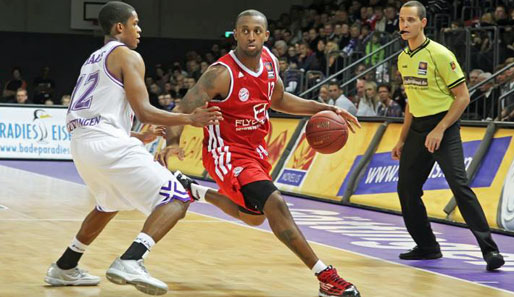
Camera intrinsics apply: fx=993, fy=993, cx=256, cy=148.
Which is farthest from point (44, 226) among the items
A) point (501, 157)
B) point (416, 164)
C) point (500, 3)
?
point (500, 3)

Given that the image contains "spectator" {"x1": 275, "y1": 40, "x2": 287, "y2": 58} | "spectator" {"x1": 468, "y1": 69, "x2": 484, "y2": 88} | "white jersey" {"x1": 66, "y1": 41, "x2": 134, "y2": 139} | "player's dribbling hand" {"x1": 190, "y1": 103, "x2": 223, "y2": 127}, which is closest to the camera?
"player's dribbling hand" {"x1": 190, "y1": 103, "x2": 223, "y2": 127}

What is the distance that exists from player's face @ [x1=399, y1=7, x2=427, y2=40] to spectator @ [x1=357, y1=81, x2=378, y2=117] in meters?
7.56

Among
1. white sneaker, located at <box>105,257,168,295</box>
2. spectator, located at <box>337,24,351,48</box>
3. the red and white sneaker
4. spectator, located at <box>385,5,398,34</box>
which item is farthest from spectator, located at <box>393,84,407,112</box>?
white sneaker, located at <box>105,257,168,295</box>

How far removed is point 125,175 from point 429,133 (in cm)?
284

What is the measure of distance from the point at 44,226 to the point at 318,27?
13.8 metres

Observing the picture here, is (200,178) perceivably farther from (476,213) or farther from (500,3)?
(476,213)

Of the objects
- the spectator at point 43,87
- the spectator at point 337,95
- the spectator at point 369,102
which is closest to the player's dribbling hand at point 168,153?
the spectator at point 369,102

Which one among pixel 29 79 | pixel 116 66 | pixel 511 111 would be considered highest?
pixel 116 66

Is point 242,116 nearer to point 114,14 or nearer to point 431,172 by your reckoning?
point 114,14

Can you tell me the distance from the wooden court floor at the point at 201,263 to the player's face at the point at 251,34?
5.07ft

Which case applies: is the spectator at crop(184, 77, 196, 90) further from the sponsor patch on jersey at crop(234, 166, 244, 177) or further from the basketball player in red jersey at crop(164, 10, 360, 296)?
the sponsor patch on jersey at crop(234, 166, 244, 177)

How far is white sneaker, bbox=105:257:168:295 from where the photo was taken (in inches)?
217

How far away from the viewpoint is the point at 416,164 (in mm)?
7809

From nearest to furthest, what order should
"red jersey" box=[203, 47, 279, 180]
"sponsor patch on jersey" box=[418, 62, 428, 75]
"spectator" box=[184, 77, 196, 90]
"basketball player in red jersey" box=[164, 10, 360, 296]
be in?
"basketball player in red jersey" box=[164, 10, 360, 296], "red jersey" box=[203, 47, 279, 180], "sponsor patch on jersey" box=[418, 62, 428, 75], "spectator" box=[184, 77, 196, 90]
